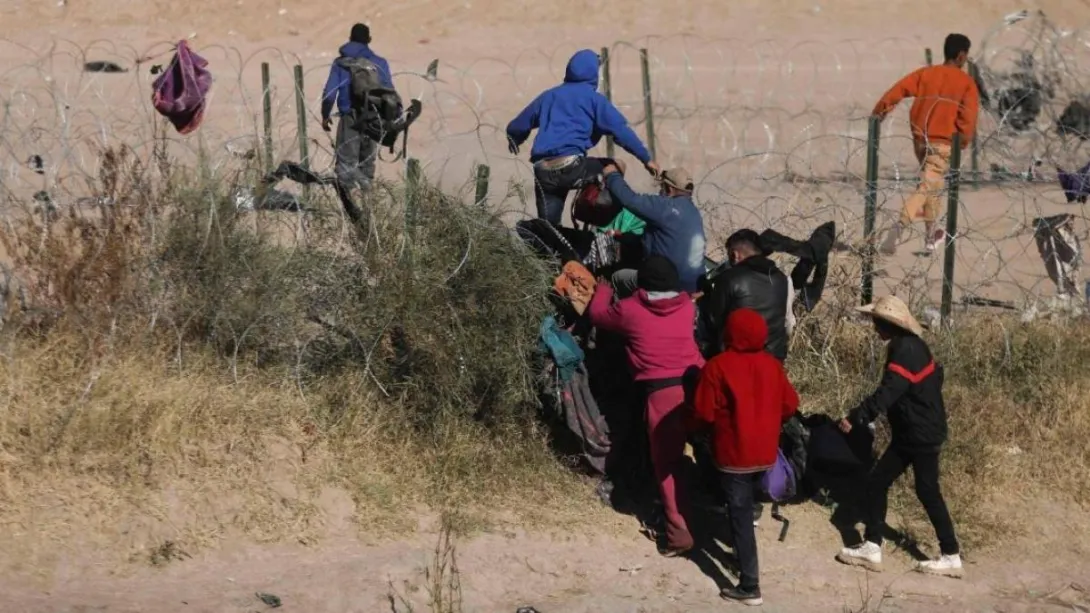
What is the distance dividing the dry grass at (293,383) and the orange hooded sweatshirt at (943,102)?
297 cm

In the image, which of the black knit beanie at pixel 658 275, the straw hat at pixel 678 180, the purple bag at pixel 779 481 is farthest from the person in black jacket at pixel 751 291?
the purple bag at pixel 779 481

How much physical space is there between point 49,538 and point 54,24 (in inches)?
663

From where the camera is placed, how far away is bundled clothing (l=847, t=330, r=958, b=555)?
6715 mm

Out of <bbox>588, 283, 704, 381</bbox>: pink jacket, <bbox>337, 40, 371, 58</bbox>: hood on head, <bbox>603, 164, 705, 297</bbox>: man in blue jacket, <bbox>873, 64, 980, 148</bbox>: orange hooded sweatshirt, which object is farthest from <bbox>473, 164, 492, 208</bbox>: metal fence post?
<bbox>873, 64, 980, 148</bbox>: orange hooded sweatshirt

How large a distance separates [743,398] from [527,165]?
5.18 metres

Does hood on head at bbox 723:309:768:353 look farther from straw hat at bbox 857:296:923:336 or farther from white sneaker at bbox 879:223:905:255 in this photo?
white sneaker at bbox 879:223:905:255

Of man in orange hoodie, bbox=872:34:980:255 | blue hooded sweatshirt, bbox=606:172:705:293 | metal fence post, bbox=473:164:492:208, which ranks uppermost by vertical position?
man in orange hoodie, bbox=872:34:980:255

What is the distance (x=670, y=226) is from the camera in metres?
7.31

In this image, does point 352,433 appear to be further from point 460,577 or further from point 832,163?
point 832,163

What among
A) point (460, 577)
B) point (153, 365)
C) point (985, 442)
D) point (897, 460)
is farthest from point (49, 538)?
point (985, 442)

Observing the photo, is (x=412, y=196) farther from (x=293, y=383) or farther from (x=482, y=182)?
(x=293, y=383)

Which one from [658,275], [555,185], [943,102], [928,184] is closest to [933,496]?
[658,275]

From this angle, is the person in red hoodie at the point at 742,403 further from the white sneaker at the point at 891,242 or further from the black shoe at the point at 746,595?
the white sneaker at the point at 891,242

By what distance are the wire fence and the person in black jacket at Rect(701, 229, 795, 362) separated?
1.09 meters
